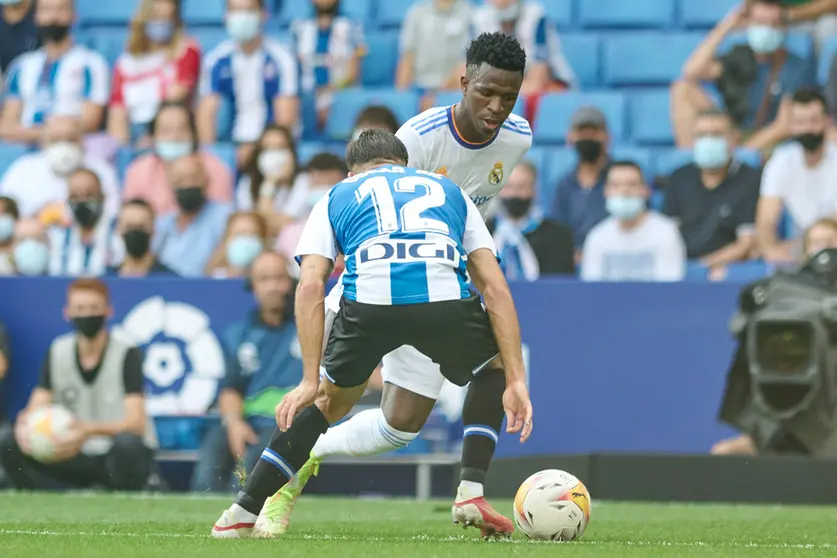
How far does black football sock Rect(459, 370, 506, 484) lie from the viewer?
20.1ft

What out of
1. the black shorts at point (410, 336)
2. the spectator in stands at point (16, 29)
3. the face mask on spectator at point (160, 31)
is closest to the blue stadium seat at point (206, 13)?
the spectator in stands at point (16, 29)

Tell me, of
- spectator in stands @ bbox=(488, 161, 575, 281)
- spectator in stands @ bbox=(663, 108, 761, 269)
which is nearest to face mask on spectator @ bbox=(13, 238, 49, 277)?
spectator in stands @ bbox=(488, 161, 575, 281)

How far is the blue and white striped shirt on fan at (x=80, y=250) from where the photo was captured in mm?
11461

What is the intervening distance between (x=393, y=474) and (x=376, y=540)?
4145 mm

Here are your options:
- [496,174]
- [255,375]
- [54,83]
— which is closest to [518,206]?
[255,375]

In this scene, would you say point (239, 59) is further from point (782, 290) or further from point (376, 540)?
point (376, 540)

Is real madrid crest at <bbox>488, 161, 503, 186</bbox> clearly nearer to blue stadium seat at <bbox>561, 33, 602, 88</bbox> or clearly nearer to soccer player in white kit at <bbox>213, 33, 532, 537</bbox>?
soccer player in white kit at <bbox>213, 33, 532, 537</bbox>

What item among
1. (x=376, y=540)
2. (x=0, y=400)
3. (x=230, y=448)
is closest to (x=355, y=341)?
(x=376, y=540)

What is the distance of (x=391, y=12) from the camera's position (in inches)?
571

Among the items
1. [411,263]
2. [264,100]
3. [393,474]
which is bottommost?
[393,474]

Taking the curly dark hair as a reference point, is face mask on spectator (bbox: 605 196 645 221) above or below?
below

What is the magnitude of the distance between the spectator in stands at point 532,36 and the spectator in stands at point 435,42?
225 millimetres

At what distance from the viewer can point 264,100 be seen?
1270 centimetres

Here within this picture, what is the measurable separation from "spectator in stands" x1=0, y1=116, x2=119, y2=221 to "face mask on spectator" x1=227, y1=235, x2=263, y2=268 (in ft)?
5.51
